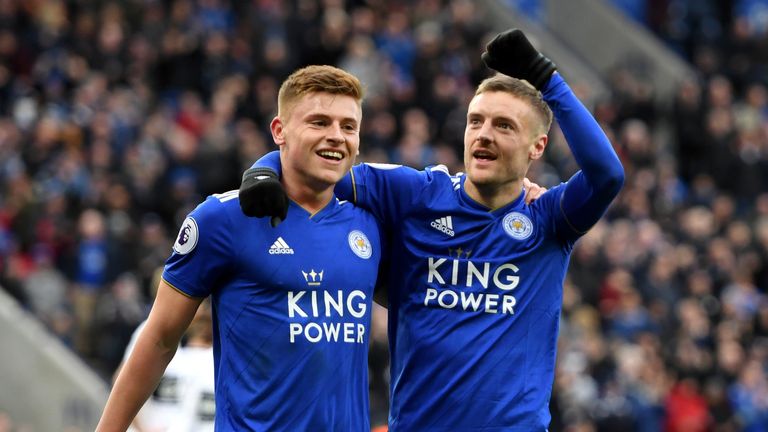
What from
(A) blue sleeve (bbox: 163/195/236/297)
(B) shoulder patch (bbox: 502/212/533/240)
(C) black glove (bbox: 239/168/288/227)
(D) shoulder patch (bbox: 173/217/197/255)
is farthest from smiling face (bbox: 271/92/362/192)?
(B) shoulder patch (bbox: 502/212/533/240)

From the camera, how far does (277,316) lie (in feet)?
19.9

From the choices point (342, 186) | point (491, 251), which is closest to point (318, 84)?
point (342, 186)

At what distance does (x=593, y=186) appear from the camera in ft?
21.3

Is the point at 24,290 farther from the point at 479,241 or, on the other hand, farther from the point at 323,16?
the point at 479,241

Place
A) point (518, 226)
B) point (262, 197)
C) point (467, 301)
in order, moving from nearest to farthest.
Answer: point (262, 197) < point (467, 301) < point (518, 226)

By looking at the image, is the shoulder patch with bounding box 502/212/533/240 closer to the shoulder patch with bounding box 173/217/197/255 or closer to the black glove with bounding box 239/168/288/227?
the black glove with bounding box 239/168/288/227

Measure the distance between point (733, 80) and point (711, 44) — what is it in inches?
58.1

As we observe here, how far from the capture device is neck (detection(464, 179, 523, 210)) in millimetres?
6727

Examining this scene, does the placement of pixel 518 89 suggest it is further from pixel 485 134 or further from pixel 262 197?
pixel 262 197

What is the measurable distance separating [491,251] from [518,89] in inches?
29.2

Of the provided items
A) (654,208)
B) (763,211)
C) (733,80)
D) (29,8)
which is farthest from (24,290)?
(733,80)

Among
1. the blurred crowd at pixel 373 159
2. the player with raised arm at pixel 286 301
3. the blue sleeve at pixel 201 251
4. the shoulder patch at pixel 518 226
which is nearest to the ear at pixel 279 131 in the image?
Result: the player with raised arm at pixel 286 301

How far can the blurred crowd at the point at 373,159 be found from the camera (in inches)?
653

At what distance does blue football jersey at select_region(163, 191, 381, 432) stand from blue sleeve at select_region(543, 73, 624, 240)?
1.06 m
